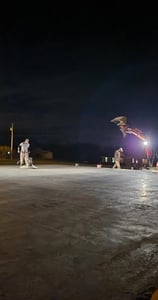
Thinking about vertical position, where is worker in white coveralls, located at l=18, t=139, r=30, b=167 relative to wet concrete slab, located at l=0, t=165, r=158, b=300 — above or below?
above

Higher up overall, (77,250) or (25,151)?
(25,151)

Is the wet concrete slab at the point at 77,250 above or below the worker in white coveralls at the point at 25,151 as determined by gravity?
below

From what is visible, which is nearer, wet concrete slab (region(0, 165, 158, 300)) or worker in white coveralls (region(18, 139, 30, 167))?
wet concrete slab (region(0, 165, 158, 300))

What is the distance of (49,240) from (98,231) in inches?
40.4

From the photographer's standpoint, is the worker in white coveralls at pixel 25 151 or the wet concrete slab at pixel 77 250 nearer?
the wet concrete slab at pixel 77 250

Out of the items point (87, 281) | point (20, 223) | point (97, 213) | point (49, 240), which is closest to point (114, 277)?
point (87, 281)

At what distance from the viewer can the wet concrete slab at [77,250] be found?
138 inches

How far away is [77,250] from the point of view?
471 cm

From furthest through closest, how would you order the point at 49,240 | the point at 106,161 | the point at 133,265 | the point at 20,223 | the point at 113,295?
the point at 106,161 < the point at 20,223 < the point at 49,240 < the point at 133,265 < the point at 113,295

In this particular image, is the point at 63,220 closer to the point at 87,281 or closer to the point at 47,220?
the point at 47,220

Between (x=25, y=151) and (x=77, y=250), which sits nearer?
(x=77, y=250)

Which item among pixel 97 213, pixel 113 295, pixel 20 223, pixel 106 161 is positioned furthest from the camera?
pixel 106 161

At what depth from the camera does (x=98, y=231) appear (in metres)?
5.81

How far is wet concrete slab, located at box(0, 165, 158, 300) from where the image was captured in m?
3.52
